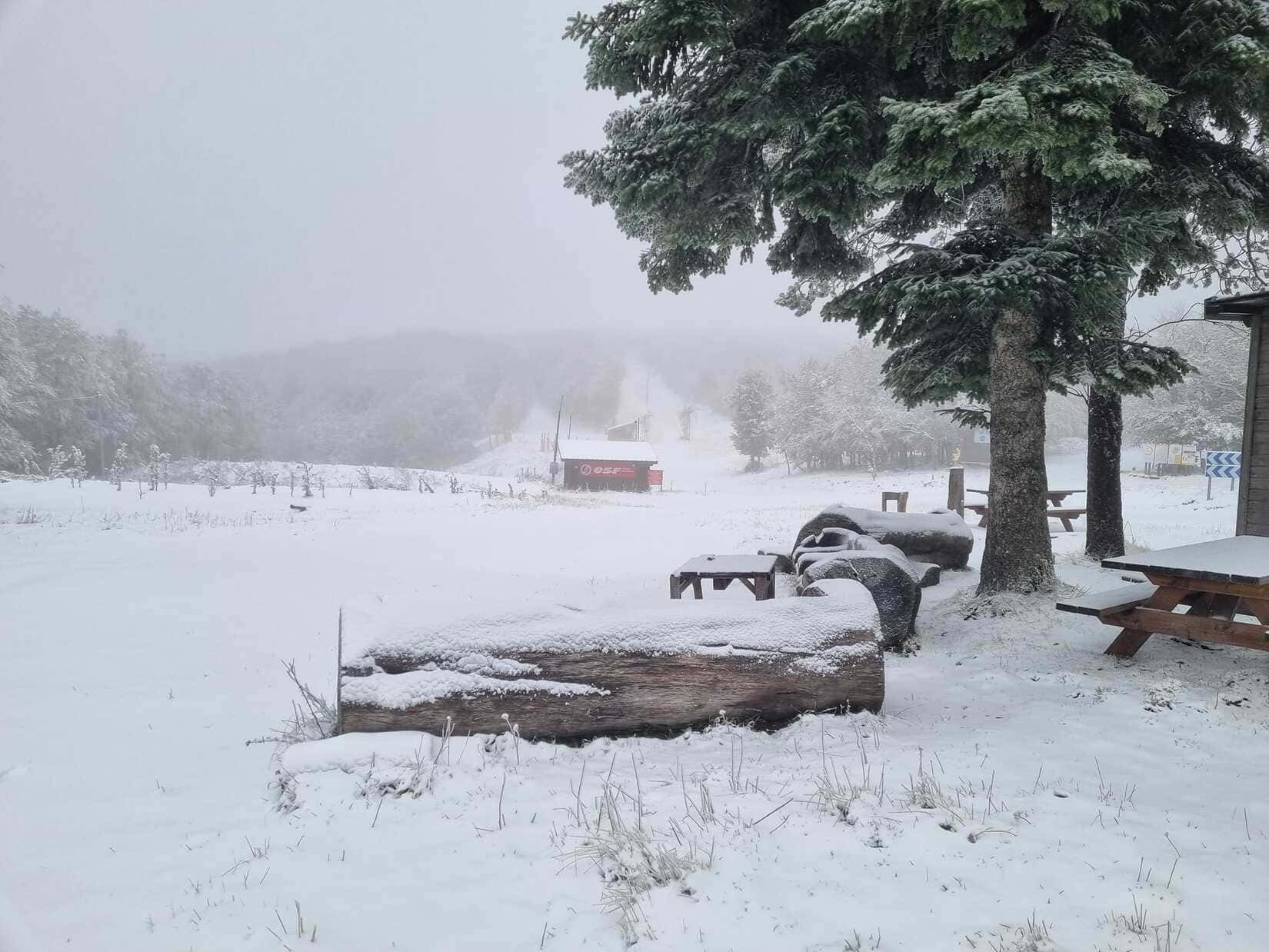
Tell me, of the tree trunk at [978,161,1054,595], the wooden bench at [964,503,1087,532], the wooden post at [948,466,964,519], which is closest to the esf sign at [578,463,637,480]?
the wooden post at [948,466,964,519]

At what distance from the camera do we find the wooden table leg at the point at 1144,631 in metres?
5.09

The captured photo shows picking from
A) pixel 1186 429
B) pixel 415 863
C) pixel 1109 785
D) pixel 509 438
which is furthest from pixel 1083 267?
pixel 509 438

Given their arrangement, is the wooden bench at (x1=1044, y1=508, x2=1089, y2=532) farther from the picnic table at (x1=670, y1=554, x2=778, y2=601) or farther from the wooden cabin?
the picnic table at (x1=670, y1=554, x2=778, y2=601)

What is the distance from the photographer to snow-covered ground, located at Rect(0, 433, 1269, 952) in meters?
2.49

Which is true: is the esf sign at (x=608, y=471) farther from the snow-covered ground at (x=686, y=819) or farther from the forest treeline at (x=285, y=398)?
the snow-covered ground at (x=686, y=819)

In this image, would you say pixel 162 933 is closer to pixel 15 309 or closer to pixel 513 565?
pixel 513 565

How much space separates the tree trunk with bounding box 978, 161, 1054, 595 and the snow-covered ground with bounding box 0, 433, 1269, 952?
788 mm

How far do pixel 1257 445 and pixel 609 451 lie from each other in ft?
137

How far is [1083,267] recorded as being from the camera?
6621mm

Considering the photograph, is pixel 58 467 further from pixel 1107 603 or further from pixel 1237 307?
pixel 1237 307

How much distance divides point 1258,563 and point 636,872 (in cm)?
533

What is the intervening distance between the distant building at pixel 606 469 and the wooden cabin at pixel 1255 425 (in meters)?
39.9

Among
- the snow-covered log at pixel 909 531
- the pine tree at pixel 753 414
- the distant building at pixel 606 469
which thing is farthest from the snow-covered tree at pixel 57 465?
the pine tree at pixel 753 414

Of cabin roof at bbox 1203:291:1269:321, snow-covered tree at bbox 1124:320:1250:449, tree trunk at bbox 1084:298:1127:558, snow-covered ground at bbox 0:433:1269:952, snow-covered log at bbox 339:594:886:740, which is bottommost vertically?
snow-covered ground at bbox 0:433:1269:952
